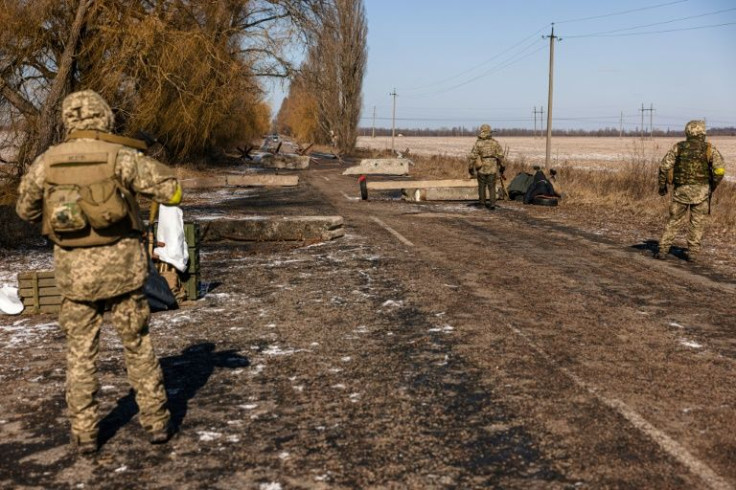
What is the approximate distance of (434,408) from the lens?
13.9 ft

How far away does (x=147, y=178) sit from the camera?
3.67m

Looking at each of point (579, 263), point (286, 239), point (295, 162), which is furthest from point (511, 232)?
point (295, 162)

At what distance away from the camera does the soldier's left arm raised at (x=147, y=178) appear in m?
3.64

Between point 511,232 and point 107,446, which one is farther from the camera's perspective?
point 511,232

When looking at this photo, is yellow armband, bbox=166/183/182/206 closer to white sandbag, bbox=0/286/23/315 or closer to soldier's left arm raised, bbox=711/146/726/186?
white sandbag, bbox=0/286/23/315

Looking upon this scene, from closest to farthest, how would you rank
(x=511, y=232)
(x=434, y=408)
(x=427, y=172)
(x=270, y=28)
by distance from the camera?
(x=434, y=408) → (x=511, y=232) → (x=270, y=28) → (x=427, y=172)

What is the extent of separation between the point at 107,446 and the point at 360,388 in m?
1.61

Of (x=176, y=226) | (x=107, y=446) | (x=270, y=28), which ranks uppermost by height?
(x=270, y=28)

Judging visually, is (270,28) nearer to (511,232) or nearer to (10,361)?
(511,232)

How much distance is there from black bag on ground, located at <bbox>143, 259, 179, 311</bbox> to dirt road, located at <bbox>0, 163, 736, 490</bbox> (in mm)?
145

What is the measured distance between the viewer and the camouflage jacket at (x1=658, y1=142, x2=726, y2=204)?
9570 millimetres

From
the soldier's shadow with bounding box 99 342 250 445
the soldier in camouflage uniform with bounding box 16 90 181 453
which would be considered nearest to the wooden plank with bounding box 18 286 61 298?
the soldier's shadow with bounding box 99 342 250 445

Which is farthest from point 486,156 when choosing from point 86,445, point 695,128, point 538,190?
point 86,445

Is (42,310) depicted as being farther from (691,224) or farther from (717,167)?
(717,167)
